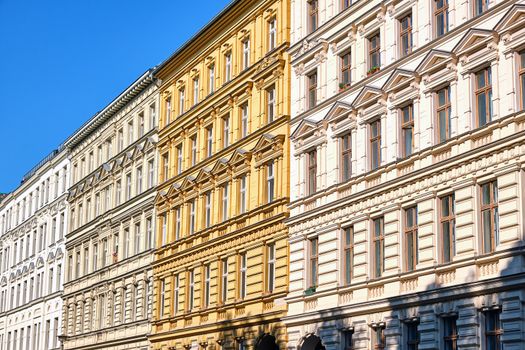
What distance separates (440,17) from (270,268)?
15002 mm

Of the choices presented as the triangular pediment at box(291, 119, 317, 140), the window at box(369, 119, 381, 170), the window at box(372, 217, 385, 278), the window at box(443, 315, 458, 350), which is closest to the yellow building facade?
the triangular pediment at box(291, 119, 317, 140)

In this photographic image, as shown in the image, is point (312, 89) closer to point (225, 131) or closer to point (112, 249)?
point (225, 131)

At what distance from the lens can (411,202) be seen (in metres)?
36.5

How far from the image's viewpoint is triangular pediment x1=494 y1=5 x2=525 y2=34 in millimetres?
32094

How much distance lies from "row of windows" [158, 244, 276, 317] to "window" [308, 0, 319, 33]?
30.9 ft

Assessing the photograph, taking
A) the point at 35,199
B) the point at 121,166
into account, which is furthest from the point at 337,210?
the point at 35,199

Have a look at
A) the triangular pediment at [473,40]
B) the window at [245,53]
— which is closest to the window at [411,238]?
the triangular pediment at [473,40]

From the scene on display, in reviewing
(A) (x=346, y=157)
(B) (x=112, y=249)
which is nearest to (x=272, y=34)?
(A) (x=346, y=157)

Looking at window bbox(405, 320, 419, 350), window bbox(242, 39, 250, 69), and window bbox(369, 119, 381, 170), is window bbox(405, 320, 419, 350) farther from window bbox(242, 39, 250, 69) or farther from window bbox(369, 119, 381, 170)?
window bbox(242, 39, 250, 69)

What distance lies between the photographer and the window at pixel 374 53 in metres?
40.2

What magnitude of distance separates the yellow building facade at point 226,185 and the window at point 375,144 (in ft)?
22.0

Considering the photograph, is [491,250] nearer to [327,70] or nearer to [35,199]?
[327,70]

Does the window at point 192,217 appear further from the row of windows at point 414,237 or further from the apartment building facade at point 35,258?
the apartment building facade at point 35,258

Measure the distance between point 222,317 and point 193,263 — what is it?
5050 mm
